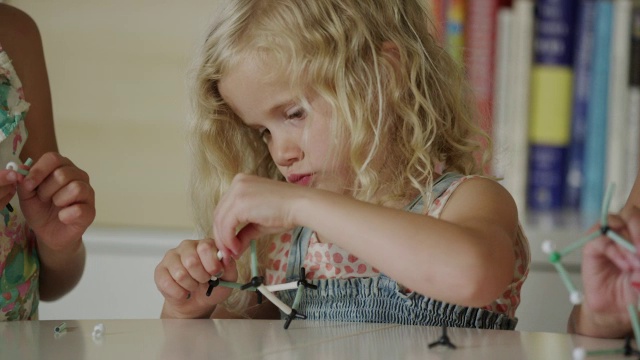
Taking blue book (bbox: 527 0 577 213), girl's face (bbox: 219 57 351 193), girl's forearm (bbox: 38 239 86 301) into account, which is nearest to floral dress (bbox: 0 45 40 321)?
girl's forearm (bbox: 38 239 86 301)

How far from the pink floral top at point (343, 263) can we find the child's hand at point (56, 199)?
0.29 m

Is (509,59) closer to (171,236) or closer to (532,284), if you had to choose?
(532,284)

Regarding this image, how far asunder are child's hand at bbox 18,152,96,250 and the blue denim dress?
284 mm

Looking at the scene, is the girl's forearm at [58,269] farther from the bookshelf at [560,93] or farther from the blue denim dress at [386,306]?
the bookshelf at [560,93]

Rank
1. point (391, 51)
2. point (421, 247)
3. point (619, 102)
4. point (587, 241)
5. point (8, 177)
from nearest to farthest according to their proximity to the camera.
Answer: point (587, 241), point (421, 247), point (8, 177), point (391, 51), point (619, 102)

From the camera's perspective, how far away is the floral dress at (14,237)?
1.11 meters

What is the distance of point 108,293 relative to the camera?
1634 mm

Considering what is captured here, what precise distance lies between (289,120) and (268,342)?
1.16 ft

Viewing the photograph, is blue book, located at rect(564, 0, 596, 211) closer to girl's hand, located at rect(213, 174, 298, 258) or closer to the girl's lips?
the girl's lips

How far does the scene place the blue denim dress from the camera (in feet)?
3.60

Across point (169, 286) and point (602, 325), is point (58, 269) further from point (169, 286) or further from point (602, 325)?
point (602, 325)

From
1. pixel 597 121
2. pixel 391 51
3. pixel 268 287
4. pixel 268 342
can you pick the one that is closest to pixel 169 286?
pixel 268 287

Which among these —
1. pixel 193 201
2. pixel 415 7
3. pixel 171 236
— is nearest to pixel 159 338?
pixel 193 201

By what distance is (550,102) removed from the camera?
5.27 ft
